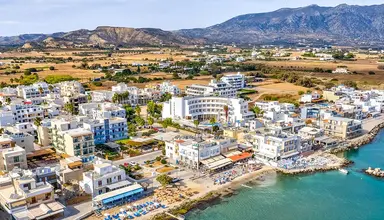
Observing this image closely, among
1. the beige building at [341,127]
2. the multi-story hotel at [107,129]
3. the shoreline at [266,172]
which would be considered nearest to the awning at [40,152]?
the multi-story hotel at [107,129]

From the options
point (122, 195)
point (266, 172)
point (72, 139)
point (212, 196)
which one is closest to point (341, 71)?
point (266, 172)

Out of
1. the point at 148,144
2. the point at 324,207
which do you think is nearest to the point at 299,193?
the point at 324,207

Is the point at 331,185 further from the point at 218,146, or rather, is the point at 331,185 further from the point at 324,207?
the point at 218,146

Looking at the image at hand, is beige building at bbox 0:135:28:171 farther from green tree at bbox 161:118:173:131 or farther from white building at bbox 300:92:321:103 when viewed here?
white building at bbox 300:92:321:103

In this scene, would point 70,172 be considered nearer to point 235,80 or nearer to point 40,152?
point 40,152

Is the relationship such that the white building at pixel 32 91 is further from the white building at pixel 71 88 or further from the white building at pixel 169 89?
the white building at pixel 169 89

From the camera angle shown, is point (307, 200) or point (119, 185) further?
point (307, 200)

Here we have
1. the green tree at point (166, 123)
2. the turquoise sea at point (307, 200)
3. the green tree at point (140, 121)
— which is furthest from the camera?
the green tree at point (140, 121)

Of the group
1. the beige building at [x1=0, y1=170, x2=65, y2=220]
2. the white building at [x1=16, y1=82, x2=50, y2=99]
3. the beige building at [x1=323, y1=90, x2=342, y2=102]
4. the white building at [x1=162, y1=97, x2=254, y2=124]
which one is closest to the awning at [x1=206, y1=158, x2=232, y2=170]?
the beige building at [x1=0, y1=170, x2=65, y2=220]
